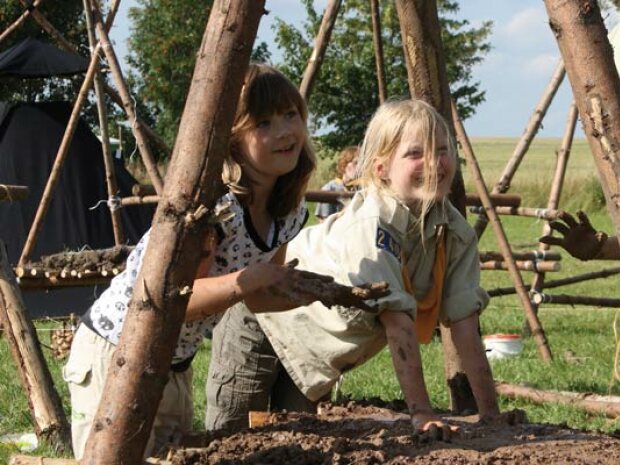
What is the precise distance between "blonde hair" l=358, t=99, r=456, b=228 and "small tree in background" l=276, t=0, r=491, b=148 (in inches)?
860

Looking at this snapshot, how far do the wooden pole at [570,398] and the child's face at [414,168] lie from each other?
2072 millimetres

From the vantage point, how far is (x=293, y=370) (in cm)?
342

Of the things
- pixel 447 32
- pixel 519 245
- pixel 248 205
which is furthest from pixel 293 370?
pixel 447 32

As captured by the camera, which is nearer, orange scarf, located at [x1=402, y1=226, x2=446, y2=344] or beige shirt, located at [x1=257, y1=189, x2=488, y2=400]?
beige shirt, located at [x1=257, y1=189, x2=488, y2=400]

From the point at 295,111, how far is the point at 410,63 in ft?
3.61

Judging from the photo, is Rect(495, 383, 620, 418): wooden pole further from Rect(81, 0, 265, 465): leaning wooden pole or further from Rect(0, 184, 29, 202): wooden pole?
Rect(81, 0, 265, 465): leaning wooden pole

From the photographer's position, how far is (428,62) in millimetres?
4020

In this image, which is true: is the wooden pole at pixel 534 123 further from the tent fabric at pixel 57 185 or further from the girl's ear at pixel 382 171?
the tent fabric at pixel 57 185

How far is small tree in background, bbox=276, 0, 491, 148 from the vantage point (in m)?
26.8

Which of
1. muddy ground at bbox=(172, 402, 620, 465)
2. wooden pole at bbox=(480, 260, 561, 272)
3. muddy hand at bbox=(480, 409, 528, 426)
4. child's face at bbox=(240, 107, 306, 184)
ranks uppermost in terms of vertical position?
child's face at bbox=(240, 107, 306, 184)

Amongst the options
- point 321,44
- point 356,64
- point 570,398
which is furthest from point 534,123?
point 356,64

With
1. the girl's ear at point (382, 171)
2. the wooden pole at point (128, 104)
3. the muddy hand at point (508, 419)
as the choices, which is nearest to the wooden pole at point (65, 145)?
the wooden pole at point (128, 104)

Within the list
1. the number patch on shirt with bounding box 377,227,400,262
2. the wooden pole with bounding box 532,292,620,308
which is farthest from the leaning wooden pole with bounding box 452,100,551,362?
the number patch on shirt with bounding box 377,227,400,262

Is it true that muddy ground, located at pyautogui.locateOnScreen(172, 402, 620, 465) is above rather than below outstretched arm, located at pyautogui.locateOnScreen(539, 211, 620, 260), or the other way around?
below
